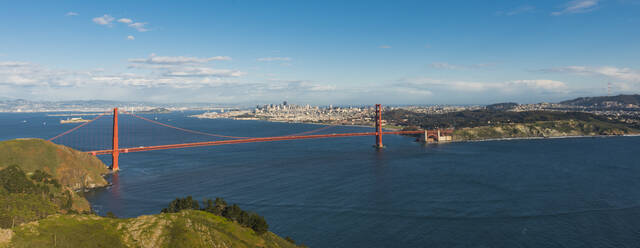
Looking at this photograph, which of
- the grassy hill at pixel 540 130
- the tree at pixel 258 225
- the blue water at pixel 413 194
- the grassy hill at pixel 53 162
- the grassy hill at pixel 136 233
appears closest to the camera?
the grassy hill at pixel 136 233

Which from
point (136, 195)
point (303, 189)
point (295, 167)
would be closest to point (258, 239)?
point (303, 189)

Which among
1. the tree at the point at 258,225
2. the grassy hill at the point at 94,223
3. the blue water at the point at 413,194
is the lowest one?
the blue water at the point at 413,194

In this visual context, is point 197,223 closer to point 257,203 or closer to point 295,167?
point 257,203

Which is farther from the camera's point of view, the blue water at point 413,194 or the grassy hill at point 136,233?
the blue water at point 413,194

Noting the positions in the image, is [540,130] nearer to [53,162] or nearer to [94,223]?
[94,223]

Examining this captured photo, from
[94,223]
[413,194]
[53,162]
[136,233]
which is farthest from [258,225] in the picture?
[53,162]

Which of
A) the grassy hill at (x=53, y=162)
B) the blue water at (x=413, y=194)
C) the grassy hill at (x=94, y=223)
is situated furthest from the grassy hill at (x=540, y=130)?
the grassy hill at (x=53, y=162)

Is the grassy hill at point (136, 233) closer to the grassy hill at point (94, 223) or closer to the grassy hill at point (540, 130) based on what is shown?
the grassy hill at point (94, 223)
